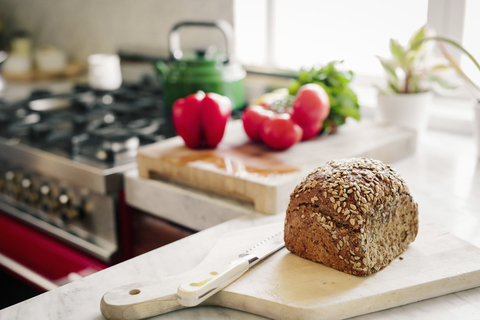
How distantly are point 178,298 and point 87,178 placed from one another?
0.63 m

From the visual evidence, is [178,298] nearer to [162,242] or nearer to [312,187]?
[312,187]

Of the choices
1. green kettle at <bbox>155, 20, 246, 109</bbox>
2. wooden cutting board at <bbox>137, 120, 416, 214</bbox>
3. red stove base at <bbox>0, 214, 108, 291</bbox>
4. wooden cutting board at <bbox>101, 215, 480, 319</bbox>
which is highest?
green kettle at <bbox>155, 20, 246, 109</bbox>

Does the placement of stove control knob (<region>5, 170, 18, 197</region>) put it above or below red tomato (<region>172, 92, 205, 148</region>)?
below

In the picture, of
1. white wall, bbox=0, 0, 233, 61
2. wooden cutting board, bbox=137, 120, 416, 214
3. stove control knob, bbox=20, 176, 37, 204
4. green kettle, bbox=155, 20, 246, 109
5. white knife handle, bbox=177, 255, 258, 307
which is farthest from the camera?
white wall, bbox=0, 0, 233, 61

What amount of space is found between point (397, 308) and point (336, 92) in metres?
0.71

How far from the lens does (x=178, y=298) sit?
57 centimetres

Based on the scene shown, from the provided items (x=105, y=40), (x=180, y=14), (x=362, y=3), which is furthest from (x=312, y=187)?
(x=105, y=40)

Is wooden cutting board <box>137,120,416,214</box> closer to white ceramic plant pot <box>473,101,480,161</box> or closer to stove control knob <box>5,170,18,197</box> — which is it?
white ceramic plant pot <box>473,101,480,161</box>

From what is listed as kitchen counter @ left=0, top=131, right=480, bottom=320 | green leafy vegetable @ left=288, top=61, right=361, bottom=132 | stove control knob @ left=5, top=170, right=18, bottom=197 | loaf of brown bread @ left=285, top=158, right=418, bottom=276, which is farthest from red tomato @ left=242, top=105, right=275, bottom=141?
stove control knob @ left=5, top=170, right=18, bottom=197

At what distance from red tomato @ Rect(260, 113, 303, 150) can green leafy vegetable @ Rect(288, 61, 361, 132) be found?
0.15 metres

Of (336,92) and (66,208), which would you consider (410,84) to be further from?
(66,208)

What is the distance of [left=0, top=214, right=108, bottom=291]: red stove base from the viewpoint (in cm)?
117

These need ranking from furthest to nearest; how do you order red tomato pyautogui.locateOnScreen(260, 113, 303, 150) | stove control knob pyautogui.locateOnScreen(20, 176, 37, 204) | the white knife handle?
1. stove control knob pyautogui.locateOnScreen(20, 176, 37, 204)
2. red tomato pyautogui.locateOnScreen(260, 113, 303, 150)
3. the white knife handle

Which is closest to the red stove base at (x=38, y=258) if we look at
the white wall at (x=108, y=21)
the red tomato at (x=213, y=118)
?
the red tomato at (x=213, y=118)
